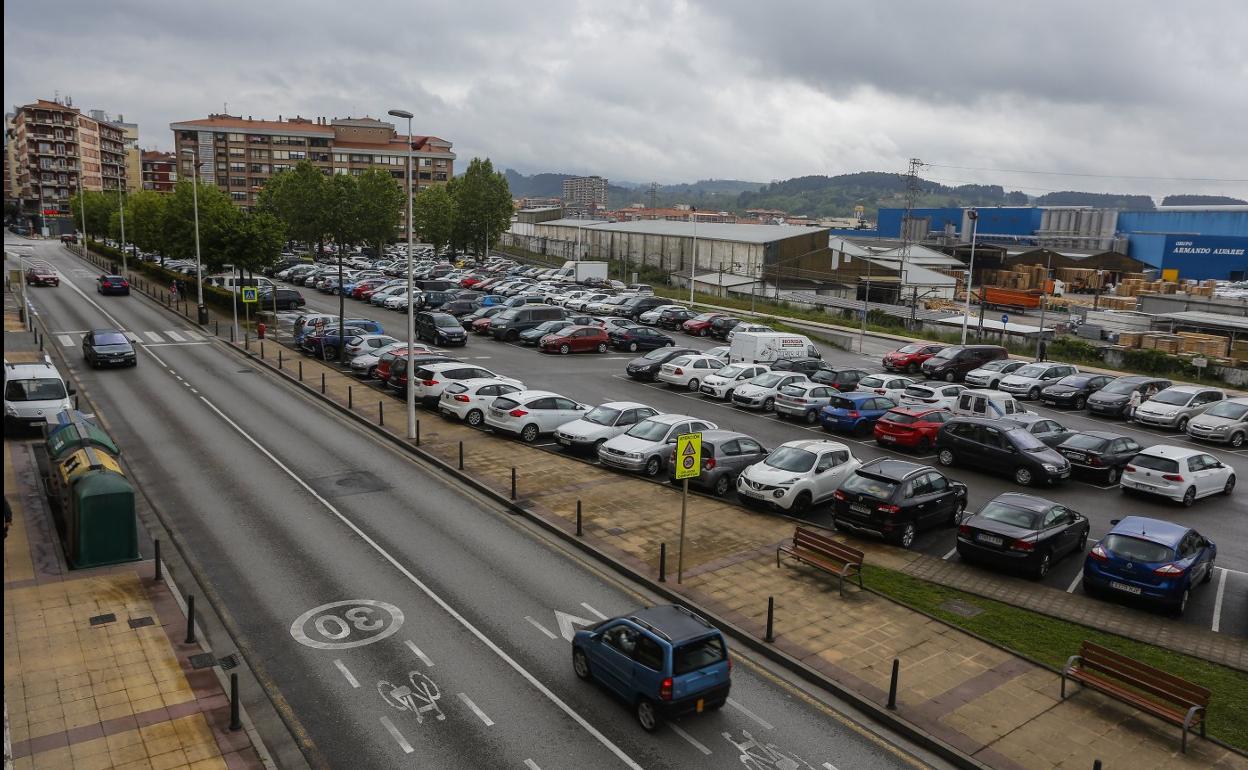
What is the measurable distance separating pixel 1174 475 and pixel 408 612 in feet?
64.9

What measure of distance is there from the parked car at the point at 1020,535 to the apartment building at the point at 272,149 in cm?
12848

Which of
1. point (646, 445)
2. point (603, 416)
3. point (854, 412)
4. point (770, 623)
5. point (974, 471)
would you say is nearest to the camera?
point (770, 623)

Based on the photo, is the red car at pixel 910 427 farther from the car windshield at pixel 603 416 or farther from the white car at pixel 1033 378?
the white car at pixel 1033 378

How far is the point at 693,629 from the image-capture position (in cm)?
1248

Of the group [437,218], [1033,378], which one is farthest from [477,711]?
[437,218]

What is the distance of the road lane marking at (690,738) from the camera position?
470 inches

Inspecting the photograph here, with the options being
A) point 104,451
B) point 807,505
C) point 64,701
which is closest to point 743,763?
point 64,701

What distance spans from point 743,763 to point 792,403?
68.5 feet

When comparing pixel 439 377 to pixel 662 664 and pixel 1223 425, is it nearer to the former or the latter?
pixel 662 664

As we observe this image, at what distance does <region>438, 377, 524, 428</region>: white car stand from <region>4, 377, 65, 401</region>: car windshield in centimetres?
1126

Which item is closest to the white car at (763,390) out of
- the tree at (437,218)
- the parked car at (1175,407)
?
the parked car at (1175,407)

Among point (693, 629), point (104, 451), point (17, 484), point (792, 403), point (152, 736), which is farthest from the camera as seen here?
point (792, 403)

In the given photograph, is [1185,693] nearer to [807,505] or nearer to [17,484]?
[807,505]

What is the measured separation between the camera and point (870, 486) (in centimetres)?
1973
